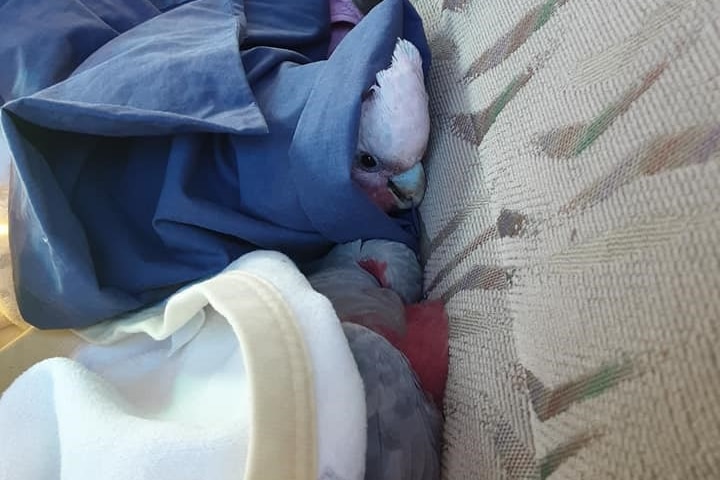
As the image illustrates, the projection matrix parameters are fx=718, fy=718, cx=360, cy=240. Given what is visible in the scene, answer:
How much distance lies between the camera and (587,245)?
319 mm

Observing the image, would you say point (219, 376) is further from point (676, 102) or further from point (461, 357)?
point (676, 102)


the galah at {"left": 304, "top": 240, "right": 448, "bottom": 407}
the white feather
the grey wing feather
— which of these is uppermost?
the white feather

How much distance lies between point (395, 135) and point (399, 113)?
2cm

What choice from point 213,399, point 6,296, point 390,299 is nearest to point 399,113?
point 390,299

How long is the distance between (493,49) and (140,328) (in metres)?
0.31

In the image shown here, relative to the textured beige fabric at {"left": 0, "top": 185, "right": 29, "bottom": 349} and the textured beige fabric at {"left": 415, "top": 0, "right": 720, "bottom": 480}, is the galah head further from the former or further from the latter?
the textured beige fabric at {"left": 0, "top": 185, "right": 29, "bottom": 349}

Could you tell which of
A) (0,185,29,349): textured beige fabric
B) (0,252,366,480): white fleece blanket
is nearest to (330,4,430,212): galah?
(0,252,366,480): white fleece blanket

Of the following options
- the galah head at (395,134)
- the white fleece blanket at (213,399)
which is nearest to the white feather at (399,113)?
the galah head at (395,134)

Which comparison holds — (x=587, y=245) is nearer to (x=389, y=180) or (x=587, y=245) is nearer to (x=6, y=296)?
(x=389, y=180)

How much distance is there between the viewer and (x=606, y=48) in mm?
350

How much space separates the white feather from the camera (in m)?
0.51

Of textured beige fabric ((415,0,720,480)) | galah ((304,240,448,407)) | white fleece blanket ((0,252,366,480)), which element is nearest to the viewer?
textured beige fabric ((415,0,720,480))

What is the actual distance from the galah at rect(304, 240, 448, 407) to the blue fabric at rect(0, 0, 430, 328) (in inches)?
0.6

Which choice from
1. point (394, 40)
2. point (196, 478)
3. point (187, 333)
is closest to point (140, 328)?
point (187, 333)
